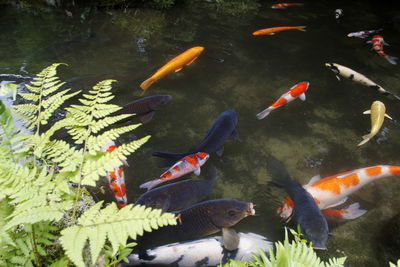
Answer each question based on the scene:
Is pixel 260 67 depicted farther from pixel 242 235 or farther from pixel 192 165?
pixel 242 235

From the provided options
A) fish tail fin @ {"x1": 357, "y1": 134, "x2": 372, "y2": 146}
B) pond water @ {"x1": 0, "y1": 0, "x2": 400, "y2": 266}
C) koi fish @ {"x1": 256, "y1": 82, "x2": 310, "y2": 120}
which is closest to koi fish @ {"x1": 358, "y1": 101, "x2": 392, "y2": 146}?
fish tail fin @ {"x1": 357, "y1": 134, "x2": 372, "y2": 146}

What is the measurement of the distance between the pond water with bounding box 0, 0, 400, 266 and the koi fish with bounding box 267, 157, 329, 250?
18 centimetres

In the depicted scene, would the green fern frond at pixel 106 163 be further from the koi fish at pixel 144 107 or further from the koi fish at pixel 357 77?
the koi fish at pixel 357 77

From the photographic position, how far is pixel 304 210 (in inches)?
125

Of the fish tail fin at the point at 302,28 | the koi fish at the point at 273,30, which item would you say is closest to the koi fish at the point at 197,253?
the koi fish at the point at 273,30

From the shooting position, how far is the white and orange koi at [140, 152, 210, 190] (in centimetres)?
341

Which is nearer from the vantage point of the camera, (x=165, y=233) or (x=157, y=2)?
(x=165, y=233)

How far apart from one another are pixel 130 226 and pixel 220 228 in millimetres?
1776

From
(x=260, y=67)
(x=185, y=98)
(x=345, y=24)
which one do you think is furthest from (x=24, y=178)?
(x=345, y=24)

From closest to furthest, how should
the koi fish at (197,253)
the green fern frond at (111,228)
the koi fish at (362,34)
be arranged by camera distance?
1. the green fern frond at (111,228)
2. the koi fish at (197,253)
3. the koi fish at (362,34)

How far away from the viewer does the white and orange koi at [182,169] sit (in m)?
3.41

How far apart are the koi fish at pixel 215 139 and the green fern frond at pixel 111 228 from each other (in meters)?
2.02

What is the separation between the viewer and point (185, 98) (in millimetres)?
4867

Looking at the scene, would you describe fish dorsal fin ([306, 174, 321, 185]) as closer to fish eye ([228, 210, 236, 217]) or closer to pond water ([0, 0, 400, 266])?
pond water ([0, 0, 400, 266])
